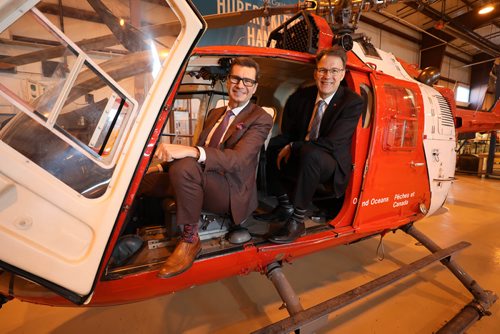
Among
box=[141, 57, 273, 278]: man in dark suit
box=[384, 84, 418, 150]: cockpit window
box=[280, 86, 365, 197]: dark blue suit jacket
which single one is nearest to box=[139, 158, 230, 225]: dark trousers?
box=[141, 57, 273, 278]: man in dark suit

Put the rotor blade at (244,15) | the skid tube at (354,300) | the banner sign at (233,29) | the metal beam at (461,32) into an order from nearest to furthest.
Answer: the skid tube at (354,300)
the rotor blade at (244,15)
the banner sign at (233,29)
the metal beam at (461,32)

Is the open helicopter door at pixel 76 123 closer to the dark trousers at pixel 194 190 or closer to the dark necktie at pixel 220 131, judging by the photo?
the dark trousers at pixel 194 190

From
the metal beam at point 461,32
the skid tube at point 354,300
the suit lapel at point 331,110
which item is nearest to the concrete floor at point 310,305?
the skid tube at point 354,300

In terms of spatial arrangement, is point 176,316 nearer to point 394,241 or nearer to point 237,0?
point 394,241

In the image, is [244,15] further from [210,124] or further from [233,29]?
[233,29]

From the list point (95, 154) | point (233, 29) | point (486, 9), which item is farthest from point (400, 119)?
point (486, 9)

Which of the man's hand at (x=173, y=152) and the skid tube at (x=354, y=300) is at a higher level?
the man's hand at (x=173, y=152)

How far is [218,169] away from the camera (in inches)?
50.6

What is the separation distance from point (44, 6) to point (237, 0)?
4.83 m

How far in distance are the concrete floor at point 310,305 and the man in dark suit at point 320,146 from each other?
75 centimetres

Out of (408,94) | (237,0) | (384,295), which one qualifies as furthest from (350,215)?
(237,0)

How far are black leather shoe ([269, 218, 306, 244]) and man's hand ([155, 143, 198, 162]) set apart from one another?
78cm

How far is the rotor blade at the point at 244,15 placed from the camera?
2707 mm

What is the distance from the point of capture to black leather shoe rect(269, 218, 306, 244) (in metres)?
1.62
